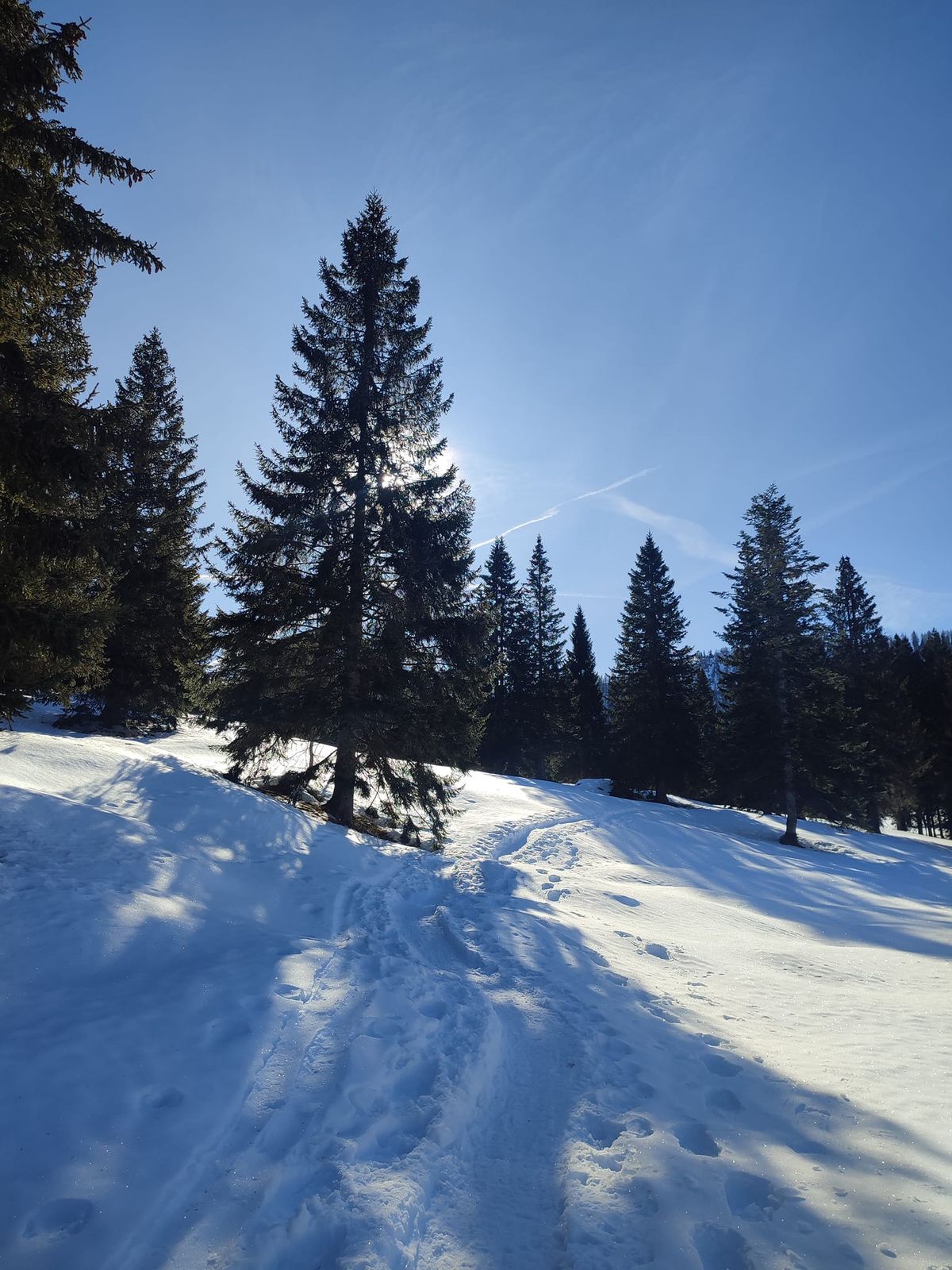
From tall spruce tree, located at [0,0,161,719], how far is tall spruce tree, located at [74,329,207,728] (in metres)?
10.5

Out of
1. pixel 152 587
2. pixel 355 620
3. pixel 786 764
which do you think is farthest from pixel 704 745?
pixel 152 587

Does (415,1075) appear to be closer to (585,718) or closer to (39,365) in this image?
(39,365)

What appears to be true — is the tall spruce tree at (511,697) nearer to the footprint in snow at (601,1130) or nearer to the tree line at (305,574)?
the tree line at (305,574)

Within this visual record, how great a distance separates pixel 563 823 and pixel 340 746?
8173 mm

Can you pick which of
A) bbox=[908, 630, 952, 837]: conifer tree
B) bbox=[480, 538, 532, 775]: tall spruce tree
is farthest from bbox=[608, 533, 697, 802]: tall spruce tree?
bbox=[908, 630, 952, 837]: conifer tree

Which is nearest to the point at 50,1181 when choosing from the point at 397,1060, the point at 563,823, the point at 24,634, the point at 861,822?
the point at 397,1060

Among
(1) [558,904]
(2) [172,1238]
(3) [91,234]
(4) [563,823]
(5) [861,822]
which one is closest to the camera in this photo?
(2) [172,1238]

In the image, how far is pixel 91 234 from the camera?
655 centimetres

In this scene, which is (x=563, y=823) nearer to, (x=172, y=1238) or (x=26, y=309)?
(x=172, y=1238)

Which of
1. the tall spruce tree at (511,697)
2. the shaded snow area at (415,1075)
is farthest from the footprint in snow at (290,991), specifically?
the tall spruce tree at (511,697)

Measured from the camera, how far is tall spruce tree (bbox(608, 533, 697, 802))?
29.4 m

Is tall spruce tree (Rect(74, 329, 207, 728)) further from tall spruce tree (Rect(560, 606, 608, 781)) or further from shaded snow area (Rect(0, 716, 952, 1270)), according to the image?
tall spruce tree (Rect(560, 606, 608, 781))

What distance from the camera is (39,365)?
7.02m

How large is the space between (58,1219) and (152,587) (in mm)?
17776
